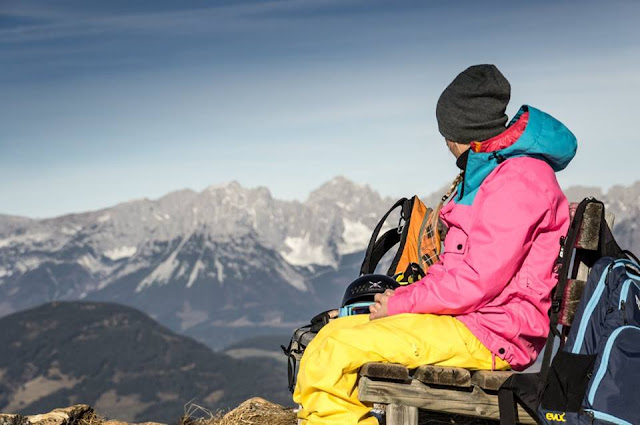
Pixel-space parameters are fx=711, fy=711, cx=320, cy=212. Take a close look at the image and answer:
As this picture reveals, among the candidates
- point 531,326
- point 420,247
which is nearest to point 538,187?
point 531,326

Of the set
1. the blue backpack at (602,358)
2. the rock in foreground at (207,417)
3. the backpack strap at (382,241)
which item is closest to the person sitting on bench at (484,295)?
the blue backpack at (602,358)

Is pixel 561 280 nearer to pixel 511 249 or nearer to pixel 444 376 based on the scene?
pixel 511 249

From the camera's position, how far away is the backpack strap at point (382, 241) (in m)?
10.1

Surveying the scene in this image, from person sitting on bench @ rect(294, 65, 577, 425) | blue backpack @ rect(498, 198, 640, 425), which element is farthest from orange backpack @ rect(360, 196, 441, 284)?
blue backpack @ rect(498, 198, 640, 425)

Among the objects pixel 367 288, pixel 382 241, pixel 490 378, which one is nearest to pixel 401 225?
pixel 382 241

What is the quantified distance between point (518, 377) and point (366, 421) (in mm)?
1352

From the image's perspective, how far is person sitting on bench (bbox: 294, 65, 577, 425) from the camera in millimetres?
6031

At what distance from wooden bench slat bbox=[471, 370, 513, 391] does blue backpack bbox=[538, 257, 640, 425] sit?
1.36 feet

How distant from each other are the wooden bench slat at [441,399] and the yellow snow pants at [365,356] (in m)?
0.21

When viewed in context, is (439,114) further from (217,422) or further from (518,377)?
(217,422)

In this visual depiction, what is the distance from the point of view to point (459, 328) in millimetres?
6258

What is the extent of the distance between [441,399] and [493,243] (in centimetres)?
143

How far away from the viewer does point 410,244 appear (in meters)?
9.85

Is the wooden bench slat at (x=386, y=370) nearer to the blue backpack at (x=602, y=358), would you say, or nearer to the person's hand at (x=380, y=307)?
the person's hand at (x=380, y=307)
